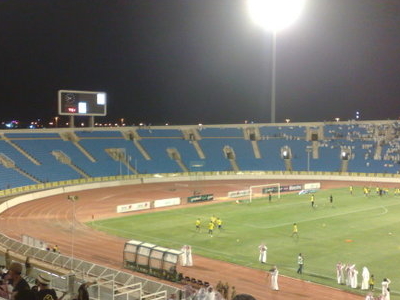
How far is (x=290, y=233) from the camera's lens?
113ft

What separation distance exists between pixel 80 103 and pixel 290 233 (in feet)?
124

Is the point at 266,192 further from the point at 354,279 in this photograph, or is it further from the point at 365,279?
the point at 365,279

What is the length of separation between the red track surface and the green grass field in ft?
4.39

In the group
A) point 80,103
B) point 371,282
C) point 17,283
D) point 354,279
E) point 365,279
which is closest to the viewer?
point 17,283

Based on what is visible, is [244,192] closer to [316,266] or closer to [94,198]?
[94,198]

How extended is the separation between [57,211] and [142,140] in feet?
111

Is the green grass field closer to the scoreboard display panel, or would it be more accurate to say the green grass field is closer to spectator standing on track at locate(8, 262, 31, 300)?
spectator standing on track at locate(8, 262, 31, 300)

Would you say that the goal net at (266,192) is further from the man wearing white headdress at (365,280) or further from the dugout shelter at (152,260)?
the man wearing white headdress at (365,280)

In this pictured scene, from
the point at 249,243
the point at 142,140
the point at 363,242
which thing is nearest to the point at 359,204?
the point at 363,242

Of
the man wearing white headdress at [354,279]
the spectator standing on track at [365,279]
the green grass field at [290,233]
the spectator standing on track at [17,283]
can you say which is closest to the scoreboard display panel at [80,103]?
the green grass field at [290,233]

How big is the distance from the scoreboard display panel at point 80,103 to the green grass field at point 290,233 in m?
24.3

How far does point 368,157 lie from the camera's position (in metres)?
78.7

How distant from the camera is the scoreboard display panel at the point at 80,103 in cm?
6159

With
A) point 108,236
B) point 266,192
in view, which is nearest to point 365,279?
point 108,236
